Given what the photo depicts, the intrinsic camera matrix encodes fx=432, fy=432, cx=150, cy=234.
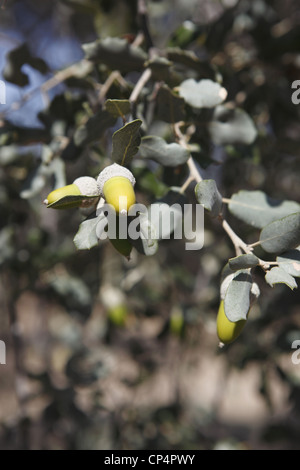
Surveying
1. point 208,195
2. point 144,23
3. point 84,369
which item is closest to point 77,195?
point 208,195

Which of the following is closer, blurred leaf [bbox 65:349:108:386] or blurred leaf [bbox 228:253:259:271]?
blurred leaf [bbox 228:253:259:271]

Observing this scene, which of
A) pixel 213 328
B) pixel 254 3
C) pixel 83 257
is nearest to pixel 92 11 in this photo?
pixel 254 3

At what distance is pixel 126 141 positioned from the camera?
52cm

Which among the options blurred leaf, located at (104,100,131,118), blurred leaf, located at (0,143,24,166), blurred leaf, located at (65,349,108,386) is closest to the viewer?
blurred leaf, located at (104,100,131,118)

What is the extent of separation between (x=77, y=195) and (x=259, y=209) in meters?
0.30

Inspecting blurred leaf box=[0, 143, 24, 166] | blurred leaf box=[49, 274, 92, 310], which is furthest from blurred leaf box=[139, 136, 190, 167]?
blurred leaf box=[49, 274, 92, 310]

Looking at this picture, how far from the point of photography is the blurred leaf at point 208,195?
51 centimetres

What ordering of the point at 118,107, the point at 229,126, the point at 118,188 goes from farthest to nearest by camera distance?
1. the point at 229,126
2. the point at 118,107
3. the point at 118,188

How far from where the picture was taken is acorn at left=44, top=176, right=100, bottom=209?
47 cm

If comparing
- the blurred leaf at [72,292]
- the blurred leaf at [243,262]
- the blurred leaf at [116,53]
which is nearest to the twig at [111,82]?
the blurred leaf at [116,53]

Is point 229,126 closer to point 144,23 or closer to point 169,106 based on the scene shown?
point 169,106

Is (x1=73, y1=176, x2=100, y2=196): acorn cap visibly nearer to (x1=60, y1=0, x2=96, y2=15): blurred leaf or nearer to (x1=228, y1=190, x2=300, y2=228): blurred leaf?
(x1=228, y1=190, x2=300, y2=228): blurred leaf

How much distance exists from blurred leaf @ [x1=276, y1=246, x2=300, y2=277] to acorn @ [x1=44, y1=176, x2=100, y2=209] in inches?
9.4

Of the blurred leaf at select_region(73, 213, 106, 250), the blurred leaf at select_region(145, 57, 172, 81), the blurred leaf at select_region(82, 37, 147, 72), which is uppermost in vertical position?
the blurred leaf at select_region(82, 37, 147, 72)
